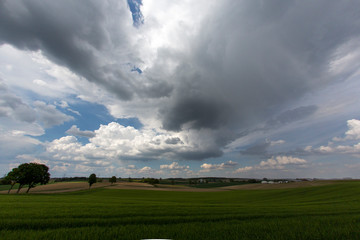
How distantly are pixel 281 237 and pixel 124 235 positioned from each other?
750 centimetres

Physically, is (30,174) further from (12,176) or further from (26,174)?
(12,176)

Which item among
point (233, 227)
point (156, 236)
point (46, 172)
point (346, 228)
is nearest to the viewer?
point (156, 236)

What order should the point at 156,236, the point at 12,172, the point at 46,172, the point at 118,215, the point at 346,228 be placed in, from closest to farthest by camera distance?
1. the point at 156,236
2. the point at 346,228
3. the point at 118,215
4. the point at 12,172
5. the point at 46,172

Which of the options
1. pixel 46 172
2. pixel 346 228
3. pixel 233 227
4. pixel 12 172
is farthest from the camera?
pixel 46 172

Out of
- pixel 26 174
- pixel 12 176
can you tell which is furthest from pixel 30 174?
pixel 12 176

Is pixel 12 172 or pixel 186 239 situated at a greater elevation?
pixel 12 172

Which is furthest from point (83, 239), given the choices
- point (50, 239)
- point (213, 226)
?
point (213, 226)

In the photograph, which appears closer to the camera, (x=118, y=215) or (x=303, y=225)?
(x=303, y=225)

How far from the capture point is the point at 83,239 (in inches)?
281

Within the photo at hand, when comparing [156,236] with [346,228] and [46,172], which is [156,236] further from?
[46,172]

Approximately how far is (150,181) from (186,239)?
137m

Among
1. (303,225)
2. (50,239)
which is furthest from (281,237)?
(50,239)

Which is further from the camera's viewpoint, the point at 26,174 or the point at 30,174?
the point at 30,174

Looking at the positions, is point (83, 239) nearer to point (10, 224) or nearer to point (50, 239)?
point (50, 239)
